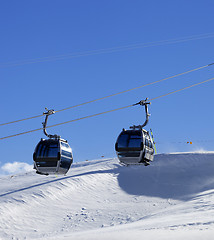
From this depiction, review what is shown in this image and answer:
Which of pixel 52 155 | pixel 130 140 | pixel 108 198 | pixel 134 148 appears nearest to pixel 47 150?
pixel 52 155

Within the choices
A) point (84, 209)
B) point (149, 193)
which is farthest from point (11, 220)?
point (149, 193)

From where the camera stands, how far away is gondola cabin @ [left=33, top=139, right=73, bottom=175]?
16844 millimetres

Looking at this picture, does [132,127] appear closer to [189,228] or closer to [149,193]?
[189,228]

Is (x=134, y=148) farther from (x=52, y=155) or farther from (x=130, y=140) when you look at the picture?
(x=52, y=155)

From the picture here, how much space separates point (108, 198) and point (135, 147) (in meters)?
33.8

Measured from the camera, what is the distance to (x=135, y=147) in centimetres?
1672

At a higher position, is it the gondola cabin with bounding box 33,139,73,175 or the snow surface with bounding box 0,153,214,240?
the snow surface with bounding box 0,153,214,240

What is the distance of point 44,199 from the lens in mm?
48500

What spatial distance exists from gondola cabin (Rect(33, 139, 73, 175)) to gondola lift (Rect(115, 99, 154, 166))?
6.22 ft

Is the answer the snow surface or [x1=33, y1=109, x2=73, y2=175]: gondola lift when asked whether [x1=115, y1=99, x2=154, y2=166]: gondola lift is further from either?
the snow surface

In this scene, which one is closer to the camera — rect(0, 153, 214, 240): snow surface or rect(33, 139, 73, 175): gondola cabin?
rect(33, 139, 73, 175): gondola cabin

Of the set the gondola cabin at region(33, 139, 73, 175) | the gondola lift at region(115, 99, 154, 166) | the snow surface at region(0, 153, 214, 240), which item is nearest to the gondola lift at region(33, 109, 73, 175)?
the gondola cabin at region(33, 139, 73, 175)

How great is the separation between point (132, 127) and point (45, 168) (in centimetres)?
350

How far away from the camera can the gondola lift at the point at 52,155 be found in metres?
16.8
